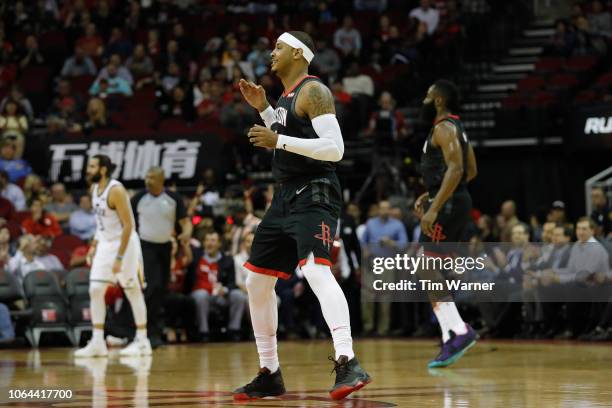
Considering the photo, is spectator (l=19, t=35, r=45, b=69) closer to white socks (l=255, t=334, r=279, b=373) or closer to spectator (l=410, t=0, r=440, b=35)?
spectator (l=410, t=0, r=440, b=35)

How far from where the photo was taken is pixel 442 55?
2141 centimetres

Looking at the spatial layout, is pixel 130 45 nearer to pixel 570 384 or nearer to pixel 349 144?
pixel 349 144

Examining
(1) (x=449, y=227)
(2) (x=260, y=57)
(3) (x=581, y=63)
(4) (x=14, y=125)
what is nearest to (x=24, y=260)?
(4) (x=14, y=125)

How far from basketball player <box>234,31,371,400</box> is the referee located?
19.9 feet

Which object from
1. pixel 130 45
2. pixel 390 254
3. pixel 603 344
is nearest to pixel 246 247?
pixel 390 254

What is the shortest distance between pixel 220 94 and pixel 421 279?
420 inches

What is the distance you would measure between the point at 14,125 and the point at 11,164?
1262mm

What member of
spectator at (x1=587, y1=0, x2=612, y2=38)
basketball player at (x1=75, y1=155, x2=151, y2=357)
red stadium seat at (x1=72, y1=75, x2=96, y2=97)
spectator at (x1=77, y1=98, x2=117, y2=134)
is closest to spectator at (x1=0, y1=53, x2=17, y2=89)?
red stadium seat at (x1=72, y1=75, x2=96, y2=97)

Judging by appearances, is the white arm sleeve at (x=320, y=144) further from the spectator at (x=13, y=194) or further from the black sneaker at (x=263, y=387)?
the spectator at (x=13, y=194)

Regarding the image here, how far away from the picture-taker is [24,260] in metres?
15.4

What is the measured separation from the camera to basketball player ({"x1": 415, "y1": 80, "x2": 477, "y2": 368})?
33.3ft

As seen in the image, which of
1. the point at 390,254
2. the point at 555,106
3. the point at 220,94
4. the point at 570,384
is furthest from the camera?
the point at 220,94

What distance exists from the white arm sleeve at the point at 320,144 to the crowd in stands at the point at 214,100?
7153mm

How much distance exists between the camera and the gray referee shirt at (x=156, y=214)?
1373 centimetres
